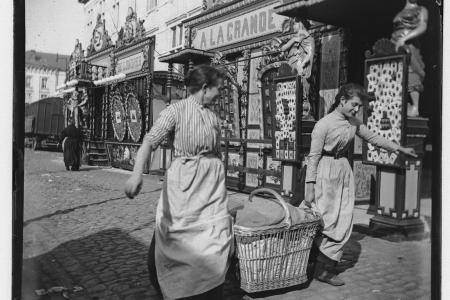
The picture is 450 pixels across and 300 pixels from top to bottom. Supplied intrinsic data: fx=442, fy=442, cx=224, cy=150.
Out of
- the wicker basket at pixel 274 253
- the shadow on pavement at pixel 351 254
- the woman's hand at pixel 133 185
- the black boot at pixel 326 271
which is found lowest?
the shadow on pavement at pixel 351 254

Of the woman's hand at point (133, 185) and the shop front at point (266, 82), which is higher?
the shop front at point (266, 82)

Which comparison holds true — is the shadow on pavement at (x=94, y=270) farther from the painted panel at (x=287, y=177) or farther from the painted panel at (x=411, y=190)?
the painted panel at (x=411, y=190)

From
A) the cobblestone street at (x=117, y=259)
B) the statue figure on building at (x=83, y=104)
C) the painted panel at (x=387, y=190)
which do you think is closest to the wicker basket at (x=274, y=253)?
the cobblestone street at (x=117, y=259)

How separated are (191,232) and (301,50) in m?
5.55

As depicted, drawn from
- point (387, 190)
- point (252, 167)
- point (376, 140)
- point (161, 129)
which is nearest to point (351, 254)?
point (387, 190)

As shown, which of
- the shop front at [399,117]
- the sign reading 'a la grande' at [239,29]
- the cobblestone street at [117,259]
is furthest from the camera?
the sign reading 'a la grande' at [239,29]

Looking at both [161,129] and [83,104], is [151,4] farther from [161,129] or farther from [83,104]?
[161,129]

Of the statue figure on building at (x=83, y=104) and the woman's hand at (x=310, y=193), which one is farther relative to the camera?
the statue figure on building at (x=83, y=104)

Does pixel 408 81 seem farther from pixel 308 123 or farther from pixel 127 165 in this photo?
pixel 127 165

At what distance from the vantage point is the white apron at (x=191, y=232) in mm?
3016

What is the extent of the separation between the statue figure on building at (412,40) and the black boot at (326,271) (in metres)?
2.59

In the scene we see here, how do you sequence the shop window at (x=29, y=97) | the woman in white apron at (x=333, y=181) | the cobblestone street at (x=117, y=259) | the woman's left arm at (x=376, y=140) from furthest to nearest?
the woman's left arm at (x=376, y=140)
the woman in white apron at (x=333, y=181)
the cobblestone street at (x=117, y=259)
the shop window at (x=29, y=97)

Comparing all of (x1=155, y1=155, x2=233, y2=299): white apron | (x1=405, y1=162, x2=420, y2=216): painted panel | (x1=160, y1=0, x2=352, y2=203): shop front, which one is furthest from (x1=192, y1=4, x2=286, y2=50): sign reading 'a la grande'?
(x1=155, y1=155, x2=233, y2=299): white apron

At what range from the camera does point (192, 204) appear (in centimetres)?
307
